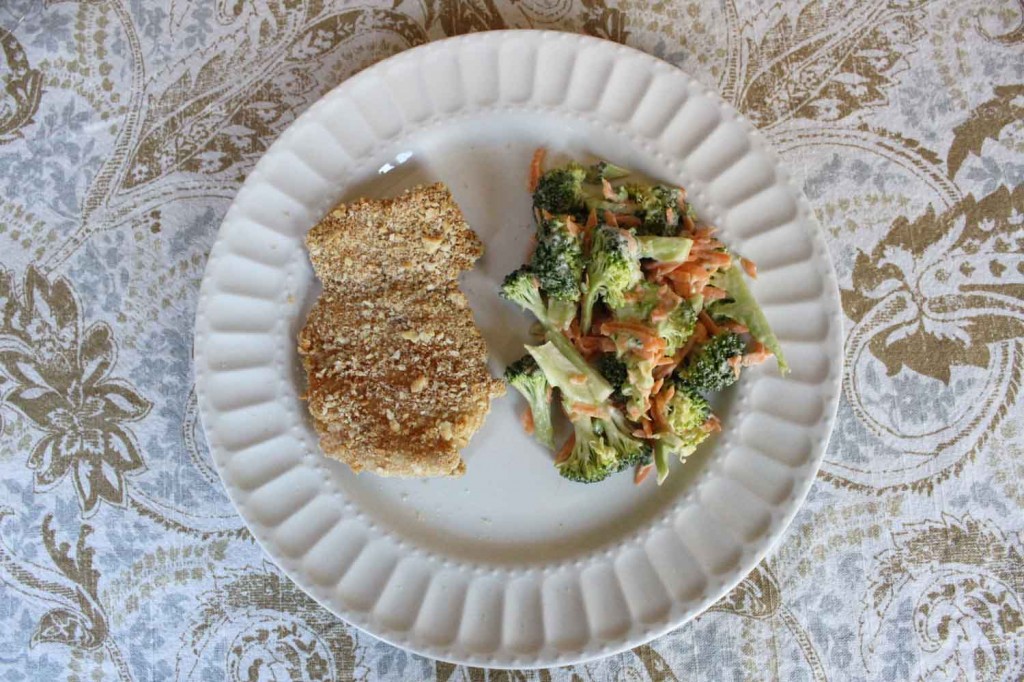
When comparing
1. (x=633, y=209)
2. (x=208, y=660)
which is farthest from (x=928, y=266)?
(x=208, y=660)

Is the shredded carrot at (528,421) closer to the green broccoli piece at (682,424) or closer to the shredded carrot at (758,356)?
the green broccoli piece at (682,424)

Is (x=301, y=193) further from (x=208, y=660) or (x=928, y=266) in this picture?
(x=928, y=266)

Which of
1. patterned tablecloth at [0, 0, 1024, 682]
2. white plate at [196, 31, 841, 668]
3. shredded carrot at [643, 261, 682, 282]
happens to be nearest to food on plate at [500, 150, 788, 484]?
shredded carrot at [643, 261, 682, 282]

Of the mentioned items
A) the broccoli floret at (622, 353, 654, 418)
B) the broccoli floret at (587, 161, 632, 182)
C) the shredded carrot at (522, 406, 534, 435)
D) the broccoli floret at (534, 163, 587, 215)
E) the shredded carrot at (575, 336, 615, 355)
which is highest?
the broccoli floret at (587, 161, 632, 182)

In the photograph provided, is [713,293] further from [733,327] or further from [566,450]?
[566,450]

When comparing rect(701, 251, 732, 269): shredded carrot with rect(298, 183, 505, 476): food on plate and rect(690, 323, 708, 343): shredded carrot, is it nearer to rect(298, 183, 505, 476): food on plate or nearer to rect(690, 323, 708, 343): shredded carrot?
rect(690, 323, 708, 343): shredded carrot

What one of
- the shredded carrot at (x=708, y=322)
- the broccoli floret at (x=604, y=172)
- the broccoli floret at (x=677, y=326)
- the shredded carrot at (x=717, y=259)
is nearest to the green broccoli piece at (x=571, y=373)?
the broccoli floret at (x=677, y=326)
